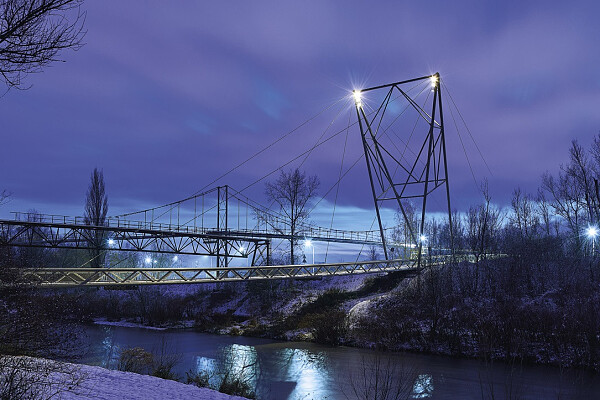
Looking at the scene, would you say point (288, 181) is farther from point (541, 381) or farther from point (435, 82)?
point (541, 381)

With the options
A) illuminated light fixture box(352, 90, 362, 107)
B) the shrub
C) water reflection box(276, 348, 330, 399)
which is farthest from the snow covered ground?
illuminated light fixture box(352, 90, 362, 107)

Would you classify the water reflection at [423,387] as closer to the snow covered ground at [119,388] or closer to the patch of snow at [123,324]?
the snow covered ground at [119,388]

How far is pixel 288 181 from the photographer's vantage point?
145 ft

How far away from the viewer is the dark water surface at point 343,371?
15.1 m

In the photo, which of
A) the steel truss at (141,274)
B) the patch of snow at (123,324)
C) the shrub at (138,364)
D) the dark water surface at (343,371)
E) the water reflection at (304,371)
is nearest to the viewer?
the dark water surface at (343,371)

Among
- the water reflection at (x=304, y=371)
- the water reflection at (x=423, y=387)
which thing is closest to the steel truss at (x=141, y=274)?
the water reflection at (x=304, y=371)

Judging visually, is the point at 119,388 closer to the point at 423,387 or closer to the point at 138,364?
the point at 138,364

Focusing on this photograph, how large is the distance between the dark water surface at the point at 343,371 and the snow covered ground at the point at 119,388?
3276mm

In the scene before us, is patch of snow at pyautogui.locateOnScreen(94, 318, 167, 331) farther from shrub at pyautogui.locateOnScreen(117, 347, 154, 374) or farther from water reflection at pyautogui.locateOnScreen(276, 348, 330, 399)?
shrub at pyautogui.locateOnScreen(117, 347, 154, 374)

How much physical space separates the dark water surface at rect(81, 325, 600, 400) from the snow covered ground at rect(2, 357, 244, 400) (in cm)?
328

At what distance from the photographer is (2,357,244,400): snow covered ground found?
9.41 meters

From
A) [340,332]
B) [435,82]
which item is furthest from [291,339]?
[435,82]

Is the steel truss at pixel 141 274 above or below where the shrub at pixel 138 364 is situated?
above

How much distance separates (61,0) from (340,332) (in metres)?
24.0
